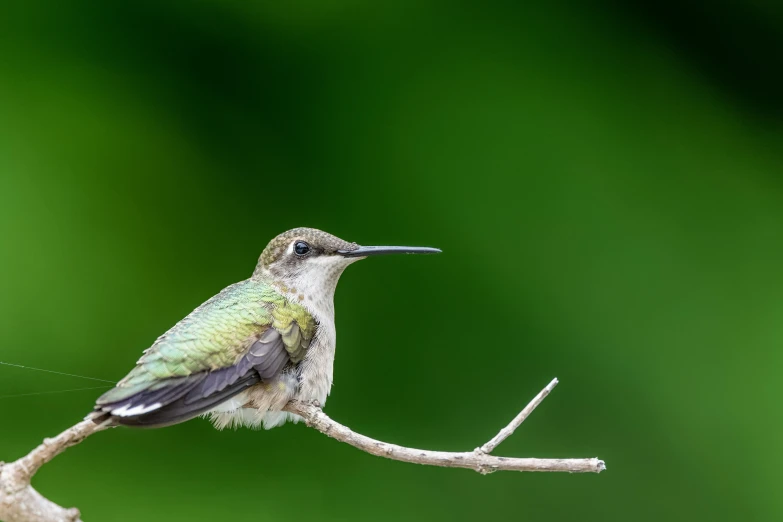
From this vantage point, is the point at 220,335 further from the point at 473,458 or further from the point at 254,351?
the point at 473,458

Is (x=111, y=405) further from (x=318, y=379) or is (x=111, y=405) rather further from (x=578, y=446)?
(x=578, y=446)

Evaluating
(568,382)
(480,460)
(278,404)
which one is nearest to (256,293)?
(278,404)

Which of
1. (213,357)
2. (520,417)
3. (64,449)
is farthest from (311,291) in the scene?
(64,449)

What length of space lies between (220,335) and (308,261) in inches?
16.8

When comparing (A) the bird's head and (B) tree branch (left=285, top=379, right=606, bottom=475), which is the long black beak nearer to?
(A) the bird's head

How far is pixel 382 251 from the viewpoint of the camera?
1804 millimetres

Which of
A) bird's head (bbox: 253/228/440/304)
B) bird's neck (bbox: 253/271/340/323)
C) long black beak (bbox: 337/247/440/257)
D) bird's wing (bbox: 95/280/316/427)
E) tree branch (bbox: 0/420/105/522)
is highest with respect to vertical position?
long black beak (bbox: 337/247/440/257)

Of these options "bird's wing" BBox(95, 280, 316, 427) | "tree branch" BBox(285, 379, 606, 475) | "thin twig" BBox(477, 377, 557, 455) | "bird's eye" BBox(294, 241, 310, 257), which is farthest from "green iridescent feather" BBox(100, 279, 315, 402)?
"thin twig" BBox(477, 377, 557, 455)

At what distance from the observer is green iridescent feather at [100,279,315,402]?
4.70 feet

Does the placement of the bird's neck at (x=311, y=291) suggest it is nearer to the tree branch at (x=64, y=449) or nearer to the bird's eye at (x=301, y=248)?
the bird's eye at (x=301, y=248)

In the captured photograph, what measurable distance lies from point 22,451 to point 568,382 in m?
2.51

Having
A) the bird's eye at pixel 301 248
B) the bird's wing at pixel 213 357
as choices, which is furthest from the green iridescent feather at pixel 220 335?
the bird's eye at pixel 301 248

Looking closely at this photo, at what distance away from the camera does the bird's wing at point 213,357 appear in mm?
1292

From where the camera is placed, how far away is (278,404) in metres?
1.75
